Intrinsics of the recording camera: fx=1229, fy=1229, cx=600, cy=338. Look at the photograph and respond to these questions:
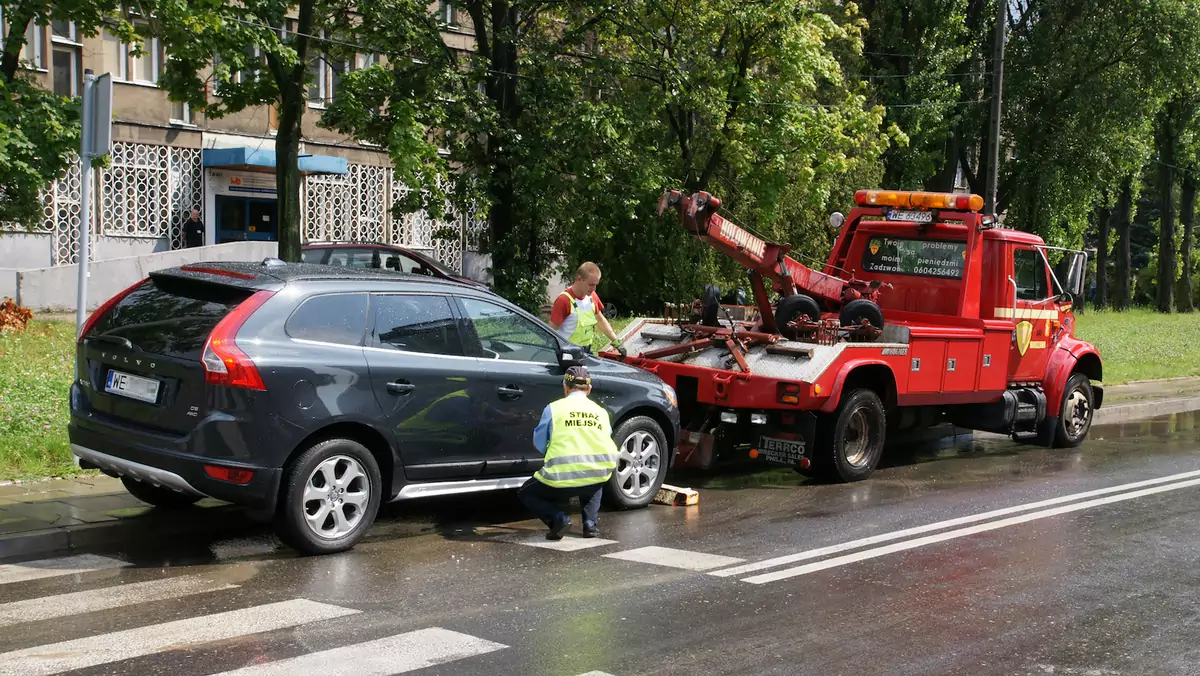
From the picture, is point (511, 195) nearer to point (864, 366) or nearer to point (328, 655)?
point (864, 366)

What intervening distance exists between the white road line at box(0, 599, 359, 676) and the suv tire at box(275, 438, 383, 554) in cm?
94

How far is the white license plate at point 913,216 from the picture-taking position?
12.4 metres

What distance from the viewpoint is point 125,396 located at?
7312mm

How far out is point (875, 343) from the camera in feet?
36.1

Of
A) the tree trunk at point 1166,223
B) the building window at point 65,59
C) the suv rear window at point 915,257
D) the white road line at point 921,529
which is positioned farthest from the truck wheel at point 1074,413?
the tree trunk at point 1166,223

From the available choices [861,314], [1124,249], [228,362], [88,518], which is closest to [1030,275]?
[861,314]

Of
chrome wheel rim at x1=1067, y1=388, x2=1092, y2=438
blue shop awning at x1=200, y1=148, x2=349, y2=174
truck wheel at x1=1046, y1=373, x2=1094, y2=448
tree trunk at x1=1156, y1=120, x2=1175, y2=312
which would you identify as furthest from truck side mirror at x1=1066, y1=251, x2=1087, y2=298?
tree trunk at x1=1156, y1=120, x2=1175, y2=312

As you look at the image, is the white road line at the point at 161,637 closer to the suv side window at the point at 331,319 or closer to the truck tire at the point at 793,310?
the suv side window at the point at 331,319

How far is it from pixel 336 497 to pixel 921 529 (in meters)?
4.07

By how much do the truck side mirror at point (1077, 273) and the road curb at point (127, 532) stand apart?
8.88m

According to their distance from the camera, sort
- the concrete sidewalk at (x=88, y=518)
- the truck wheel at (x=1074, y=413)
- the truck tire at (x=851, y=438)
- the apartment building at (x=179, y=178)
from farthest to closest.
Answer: the apartment building at (x=179, y=178)
the truck wheel at (x=1074, y=413)
the truck tire at (x=851, y=438)
the concrete sidewalk at (x=88, y=518)

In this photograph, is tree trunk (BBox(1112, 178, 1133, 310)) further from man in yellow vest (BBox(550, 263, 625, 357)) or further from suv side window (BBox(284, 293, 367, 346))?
suv side window (BBox(284, 293, 367, 346))

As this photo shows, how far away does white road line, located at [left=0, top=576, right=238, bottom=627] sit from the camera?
5992mm

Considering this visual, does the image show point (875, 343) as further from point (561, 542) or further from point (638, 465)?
point (561, 542)
